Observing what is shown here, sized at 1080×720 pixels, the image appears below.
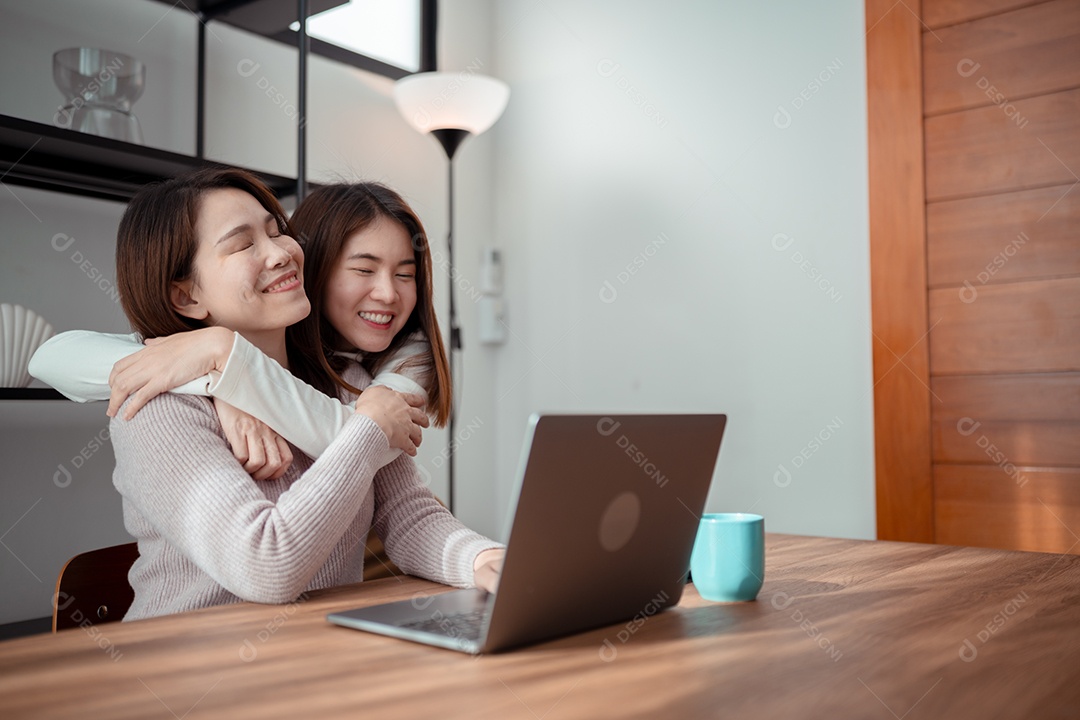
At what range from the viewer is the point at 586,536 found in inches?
29.4

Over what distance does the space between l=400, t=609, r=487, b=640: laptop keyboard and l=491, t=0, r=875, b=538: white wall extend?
191 centimetres

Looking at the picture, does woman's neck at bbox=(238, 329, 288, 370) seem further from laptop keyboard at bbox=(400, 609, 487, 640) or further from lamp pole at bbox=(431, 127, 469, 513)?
lamp pole at bbox=(431, 127, 469, 513)

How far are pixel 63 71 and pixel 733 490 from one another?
2.10m

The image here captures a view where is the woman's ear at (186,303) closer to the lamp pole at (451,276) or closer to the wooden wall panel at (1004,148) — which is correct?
the lamp pole at (451,276)

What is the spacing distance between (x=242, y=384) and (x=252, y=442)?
0.07 m

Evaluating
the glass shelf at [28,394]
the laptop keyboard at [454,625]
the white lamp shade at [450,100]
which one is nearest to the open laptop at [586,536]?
the laptop keyboard at [454,625]

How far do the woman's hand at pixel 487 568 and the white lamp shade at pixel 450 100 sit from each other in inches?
75.9

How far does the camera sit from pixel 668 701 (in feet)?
1.93

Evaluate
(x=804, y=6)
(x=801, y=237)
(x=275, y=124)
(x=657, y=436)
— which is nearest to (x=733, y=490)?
(x=801, y=237)

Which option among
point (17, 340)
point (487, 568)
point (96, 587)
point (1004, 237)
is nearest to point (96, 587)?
point (96, 587)

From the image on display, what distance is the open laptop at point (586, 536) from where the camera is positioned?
0.69 meters

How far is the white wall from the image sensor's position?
253 centimetres


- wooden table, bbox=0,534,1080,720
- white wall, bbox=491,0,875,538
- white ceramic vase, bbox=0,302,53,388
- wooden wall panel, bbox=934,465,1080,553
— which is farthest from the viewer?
white wall, bbox=491,0,875,538

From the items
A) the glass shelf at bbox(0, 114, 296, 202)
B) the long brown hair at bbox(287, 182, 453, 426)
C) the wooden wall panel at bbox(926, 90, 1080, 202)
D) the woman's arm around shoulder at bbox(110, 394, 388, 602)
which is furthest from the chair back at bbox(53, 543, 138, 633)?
the wooden wall panel at bbox(926, 90, 1080, 202)
